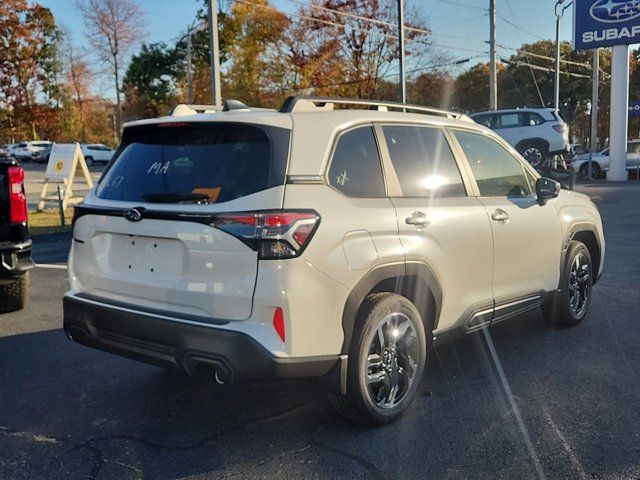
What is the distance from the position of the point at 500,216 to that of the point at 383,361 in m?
1.51

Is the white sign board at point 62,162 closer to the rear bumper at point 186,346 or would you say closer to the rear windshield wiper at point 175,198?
the rear bumper at point 186,346

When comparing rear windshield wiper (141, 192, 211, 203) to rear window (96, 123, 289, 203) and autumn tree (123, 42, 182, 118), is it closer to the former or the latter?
rear window (96, 123, 289, 203)

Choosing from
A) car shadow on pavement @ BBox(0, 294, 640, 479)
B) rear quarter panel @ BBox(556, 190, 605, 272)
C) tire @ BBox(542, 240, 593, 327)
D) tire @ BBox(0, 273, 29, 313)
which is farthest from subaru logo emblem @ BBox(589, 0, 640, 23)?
tire @ BBox(0, 273, 29, 313)

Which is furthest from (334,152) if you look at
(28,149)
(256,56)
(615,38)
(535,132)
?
(28,149)

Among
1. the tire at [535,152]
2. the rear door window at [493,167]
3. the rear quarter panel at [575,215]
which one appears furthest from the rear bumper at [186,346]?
the tire at [535,152]

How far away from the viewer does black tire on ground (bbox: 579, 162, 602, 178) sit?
25812 millimetres

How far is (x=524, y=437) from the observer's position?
3379mm

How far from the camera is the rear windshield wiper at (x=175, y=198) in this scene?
10.4ft

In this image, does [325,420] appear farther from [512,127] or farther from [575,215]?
[512,127]

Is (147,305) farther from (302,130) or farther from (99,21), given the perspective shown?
(99,21)

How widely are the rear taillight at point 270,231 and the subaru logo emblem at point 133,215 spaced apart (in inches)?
20.0

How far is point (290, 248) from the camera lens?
9.82 feet

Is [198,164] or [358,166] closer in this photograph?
[198,164]

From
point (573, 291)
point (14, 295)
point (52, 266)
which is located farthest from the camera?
point (52, 266)
